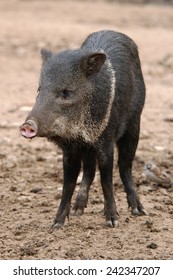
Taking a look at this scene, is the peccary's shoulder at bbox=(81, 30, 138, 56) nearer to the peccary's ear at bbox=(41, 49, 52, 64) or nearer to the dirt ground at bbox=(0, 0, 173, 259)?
the peccary's ear at bbox=(41, 49, 52, 64)

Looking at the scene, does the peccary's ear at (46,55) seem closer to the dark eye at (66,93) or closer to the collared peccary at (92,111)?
the collared peccary at (92,111)

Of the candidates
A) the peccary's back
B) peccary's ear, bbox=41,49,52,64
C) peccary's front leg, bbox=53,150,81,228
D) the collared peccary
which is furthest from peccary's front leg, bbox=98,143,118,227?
peccary's ear, bbox=41,49,52,64

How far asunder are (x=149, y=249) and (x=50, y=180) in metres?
2.15

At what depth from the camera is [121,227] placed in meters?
5.91

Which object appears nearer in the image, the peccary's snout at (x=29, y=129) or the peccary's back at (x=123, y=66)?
the peccary's snout at (x=29, y=129)

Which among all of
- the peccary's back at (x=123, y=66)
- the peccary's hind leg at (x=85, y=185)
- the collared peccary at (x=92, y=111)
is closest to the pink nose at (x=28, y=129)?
the collared peccary at (x=92, y=111)

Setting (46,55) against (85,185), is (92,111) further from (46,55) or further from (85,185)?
(85,185)

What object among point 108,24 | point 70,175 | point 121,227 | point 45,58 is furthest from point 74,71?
point 108,24

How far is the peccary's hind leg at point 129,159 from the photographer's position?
20.7ft

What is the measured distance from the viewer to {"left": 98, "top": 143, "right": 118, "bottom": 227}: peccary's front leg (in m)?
5.77

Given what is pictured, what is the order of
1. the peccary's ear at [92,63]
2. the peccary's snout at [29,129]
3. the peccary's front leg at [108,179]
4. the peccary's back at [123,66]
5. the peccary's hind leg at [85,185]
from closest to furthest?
the peccary's snout at [29,129] < the peccary's ear at [92,63] < the peccary's front leg at [108,179] < the peccary's back at [123,66] < the peccary's hind leg at [85,185]

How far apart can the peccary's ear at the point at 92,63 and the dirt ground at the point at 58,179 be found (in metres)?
1.20

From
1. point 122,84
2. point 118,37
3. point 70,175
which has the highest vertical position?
point 118,37

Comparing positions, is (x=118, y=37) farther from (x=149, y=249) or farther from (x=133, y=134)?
(x=149, y=249)
